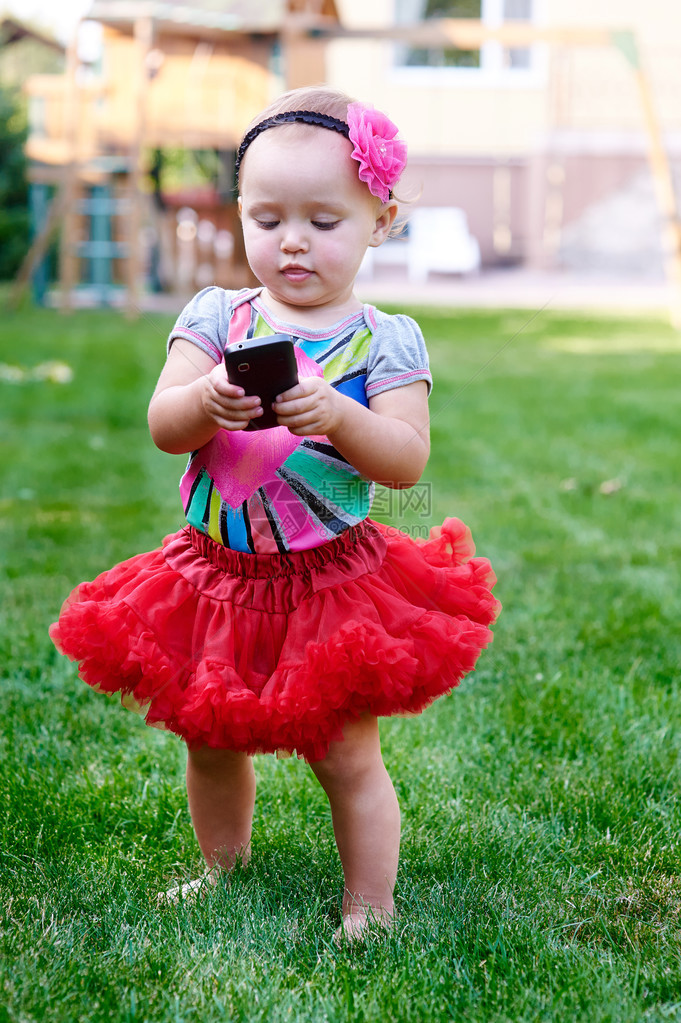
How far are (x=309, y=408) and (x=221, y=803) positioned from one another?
702 mm

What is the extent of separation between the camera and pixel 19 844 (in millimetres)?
1844

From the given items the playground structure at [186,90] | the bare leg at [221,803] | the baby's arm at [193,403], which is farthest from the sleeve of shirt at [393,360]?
the playground structure at [186,90]

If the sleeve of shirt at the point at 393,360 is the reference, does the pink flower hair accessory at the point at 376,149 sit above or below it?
above

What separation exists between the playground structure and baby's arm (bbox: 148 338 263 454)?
2.76 meters

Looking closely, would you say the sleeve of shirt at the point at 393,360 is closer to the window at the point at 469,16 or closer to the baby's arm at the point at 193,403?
the baby's arm at the point at 193,403

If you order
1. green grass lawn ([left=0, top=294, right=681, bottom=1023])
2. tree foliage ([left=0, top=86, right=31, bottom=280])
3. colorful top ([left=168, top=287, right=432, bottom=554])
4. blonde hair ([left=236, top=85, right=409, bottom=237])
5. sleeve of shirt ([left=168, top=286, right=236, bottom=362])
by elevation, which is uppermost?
blonde hair ([left=236, top=85, right=409, bottom=237])

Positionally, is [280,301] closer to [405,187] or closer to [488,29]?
[405,187]

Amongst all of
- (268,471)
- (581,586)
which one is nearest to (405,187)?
(268,471)

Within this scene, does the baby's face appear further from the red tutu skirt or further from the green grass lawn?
the red tutu skirt

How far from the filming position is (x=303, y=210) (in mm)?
Answer: 1531

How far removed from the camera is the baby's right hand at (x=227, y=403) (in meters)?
1.41

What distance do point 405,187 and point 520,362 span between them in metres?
6.82

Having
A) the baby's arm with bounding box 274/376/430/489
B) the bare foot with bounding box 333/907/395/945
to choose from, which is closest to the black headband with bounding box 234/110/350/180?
the baby's arm with bounding box 274/376/430/489

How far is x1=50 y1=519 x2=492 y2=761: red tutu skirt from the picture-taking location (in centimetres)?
151
